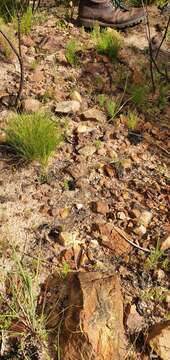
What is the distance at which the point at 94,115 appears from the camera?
3.42 metres

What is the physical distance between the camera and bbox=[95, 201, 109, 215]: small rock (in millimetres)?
2793

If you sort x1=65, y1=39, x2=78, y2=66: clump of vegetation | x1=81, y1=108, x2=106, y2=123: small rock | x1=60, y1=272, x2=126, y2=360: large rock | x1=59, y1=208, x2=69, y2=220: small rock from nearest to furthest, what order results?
x1=60, y1=272, x2=126, y2=360: large rock < x1=59, y1=208, x2=69, y2=220: small rock < x1=81, y1=108, x2=106, y2=123: small rock < x1=65, y1=39, x2=78, y2=66: clump of vegetation

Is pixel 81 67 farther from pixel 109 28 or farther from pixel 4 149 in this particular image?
pixel 4 149

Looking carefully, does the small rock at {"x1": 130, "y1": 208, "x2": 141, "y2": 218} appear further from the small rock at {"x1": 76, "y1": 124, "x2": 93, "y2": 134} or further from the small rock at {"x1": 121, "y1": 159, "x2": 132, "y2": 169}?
the small rock at {"x1": 76, "y1": 124, "x2": 93, "y2": 134}

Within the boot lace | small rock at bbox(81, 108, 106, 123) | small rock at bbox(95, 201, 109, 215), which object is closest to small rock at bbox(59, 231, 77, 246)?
Answer: small rock at bbox(95, 201, 109, 215)

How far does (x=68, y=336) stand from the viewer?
213 cm

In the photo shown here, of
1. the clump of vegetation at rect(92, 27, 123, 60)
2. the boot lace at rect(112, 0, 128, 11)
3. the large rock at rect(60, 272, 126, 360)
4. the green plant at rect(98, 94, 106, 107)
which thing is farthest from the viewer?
the boot lace at rect(112, 0, 128, 11)

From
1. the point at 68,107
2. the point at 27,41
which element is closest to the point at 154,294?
the point at 68,107

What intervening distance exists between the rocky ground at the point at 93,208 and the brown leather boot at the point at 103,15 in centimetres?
40

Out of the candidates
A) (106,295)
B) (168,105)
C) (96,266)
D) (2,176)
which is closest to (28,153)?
(2,176)

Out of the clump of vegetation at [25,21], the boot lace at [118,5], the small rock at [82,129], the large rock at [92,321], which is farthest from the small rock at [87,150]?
the boot lace at [118,5]

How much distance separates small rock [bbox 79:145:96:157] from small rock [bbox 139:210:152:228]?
23.8 inches

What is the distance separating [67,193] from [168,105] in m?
1.30

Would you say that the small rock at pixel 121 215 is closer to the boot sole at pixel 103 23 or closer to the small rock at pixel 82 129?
the small rock at pixel 82 129
